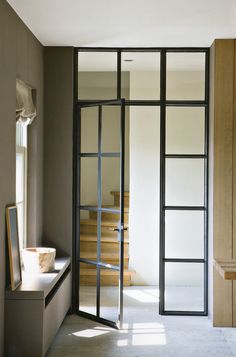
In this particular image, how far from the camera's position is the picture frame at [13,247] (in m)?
4.26

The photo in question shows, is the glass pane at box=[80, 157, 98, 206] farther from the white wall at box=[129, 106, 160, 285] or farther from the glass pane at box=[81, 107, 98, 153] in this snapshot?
the white wall at box=[129, 106, 160, 285]

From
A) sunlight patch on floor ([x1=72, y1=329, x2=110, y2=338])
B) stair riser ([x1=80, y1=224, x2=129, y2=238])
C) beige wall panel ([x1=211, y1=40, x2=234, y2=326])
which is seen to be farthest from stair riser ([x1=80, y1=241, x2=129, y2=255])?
beige wall panel ([x1=211, y1=40, x2=234, y2=326])

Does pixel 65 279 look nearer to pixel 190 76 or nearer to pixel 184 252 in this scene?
pixel 184 252

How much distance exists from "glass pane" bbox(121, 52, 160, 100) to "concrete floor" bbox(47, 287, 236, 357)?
2.24 metres

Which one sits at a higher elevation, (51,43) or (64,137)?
(51,43)

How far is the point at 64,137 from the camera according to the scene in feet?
18.9

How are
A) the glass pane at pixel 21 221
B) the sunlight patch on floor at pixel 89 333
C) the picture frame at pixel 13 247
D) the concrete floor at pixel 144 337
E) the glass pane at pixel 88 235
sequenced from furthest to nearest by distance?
the glass pane at pixel 88 235 < the glass pane at pixel 21 221 < the sunlight patch on floor at pixel 89 333 < the concrete floor at pixel 144 337 < the picture frame at pixel 13 247

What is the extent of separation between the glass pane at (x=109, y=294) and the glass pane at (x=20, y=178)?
1.11 m

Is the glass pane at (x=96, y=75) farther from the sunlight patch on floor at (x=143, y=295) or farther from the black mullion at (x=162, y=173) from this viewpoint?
the sunlight patch on floor at (x=143, y=295)

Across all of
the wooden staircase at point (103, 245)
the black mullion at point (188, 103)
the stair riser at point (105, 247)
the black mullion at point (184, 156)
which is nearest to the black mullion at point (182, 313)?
the wooden staircase at point (103, 245)

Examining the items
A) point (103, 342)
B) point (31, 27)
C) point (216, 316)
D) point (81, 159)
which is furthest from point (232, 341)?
point (31, 27)

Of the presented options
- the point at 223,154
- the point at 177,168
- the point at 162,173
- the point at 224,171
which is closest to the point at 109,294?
the point at 162,173

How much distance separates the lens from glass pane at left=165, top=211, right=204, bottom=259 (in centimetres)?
577

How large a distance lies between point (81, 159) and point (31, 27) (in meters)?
1.44
